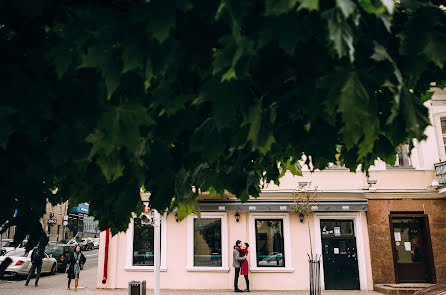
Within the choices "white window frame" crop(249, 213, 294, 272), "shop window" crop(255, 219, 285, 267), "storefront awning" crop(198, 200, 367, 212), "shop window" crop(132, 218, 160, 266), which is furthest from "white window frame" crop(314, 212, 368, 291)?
"shop window" crop(132, 218, 160, 266)

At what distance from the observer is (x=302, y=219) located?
1361cm

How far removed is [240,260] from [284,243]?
6.60 feet

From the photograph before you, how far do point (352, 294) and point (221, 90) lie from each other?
40.6 ft

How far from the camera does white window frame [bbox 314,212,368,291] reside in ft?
42.8

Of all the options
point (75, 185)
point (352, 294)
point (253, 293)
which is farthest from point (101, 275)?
point (75, 185)

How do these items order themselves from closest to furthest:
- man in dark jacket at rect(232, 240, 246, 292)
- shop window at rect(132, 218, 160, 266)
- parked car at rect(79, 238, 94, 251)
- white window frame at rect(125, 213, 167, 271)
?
man in dark jacket at rect(232, 240, 246, 292), white window frame at rect(125, 213, 167, 271), shop window at rect(132, 218, 160, 266), parked car at rect(79, 238, 94, 251)

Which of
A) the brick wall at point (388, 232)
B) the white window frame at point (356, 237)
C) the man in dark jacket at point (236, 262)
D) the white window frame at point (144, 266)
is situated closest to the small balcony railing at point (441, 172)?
the brick wall at point (388, 232)

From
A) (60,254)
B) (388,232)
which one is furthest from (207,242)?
(60,254)

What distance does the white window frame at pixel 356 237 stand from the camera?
13039 millimetres

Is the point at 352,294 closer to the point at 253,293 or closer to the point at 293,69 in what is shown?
the point at 253,293

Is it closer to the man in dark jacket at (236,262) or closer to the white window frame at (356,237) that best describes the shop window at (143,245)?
the man in dark jacket at (236,262)

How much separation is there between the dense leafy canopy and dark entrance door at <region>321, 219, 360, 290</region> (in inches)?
455

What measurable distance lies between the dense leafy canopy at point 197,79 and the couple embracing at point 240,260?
1034cm

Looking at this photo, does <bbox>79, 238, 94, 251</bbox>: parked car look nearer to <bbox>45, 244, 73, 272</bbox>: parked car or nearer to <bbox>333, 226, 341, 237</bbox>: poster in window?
<bbox>45, 244, 73, 272</bbox>: parked car
